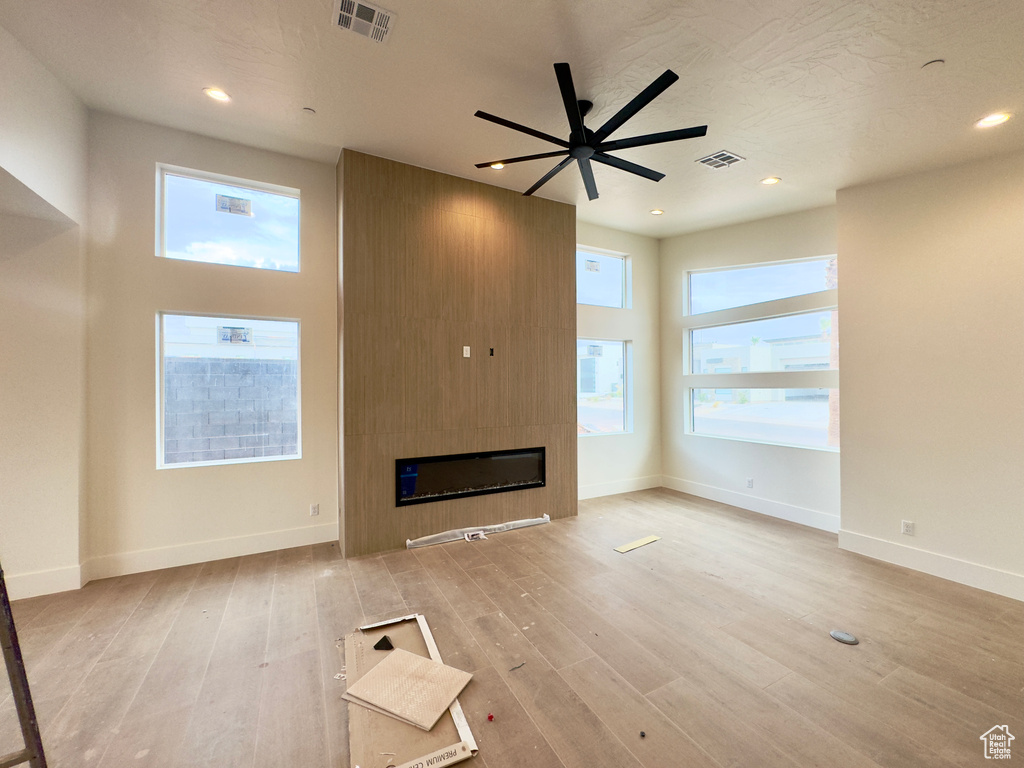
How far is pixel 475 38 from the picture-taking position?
2.26 m

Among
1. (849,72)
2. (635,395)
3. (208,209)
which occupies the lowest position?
(635,395)

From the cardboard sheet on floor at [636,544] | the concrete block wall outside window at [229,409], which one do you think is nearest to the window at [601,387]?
the cardboard sheet on floor at [636,544]

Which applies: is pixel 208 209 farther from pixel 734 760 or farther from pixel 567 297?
pixel 734 760

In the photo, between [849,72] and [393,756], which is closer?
[393,756]

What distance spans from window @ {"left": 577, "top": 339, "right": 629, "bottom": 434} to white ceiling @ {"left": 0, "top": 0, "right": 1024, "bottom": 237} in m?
2.43

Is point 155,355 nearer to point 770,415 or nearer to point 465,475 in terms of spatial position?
point 465,475

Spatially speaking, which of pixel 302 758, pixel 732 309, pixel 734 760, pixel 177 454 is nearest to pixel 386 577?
pixel 302 758

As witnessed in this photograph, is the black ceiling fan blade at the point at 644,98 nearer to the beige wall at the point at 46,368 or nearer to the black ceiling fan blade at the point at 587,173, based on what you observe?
the black ceiling fan blade at the point at 587,173

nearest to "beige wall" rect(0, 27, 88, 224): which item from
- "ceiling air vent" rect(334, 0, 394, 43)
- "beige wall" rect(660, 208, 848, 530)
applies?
"ceiling air vent" rect(334, 0, 394, 43)

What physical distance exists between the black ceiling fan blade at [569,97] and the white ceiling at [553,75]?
1.08ft

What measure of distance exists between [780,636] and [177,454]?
4533 millimetres

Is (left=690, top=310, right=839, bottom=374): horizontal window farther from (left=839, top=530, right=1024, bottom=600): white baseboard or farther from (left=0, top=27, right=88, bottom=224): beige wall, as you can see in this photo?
(left=0, top=27, right=88, bottom=224): beige wall

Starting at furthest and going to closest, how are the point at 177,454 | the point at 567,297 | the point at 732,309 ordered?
the point at 732,309 < the point at 567,297 < the point at 177,454

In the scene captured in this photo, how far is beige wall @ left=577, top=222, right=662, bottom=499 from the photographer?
211 inches
